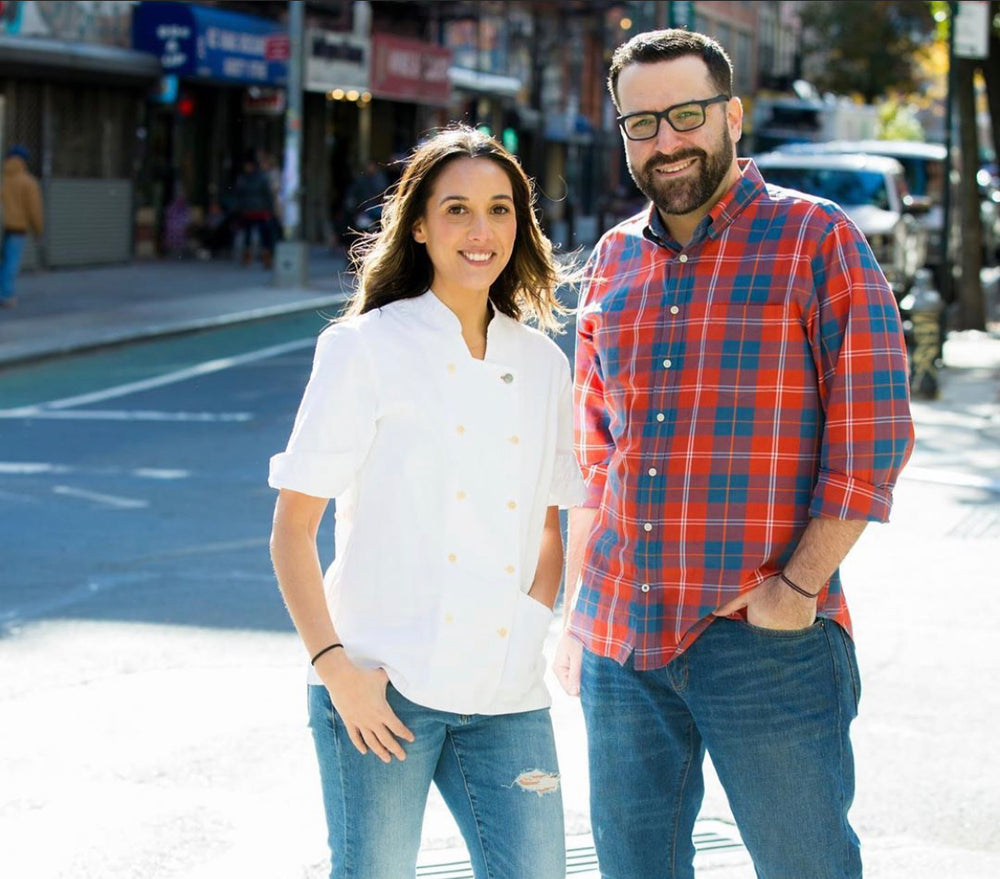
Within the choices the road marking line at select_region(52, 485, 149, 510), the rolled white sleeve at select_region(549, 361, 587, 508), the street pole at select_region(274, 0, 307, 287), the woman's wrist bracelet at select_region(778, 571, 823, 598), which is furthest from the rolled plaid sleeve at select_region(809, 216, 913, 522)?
the street pole at select_region(274, 0, 307, 287)

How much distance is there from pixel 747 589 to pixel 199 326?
53.4 feet

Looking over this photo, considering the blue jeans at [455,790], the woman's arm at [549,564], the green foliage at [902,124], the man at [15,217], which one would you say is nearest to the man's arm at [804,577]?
the woman's arm at [549,564]

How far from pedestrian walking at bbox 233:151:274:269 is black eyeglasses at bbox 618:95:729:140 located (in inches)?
973

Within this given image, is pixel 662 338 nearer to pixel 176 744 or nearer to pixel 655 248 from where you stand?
pixel 655 248

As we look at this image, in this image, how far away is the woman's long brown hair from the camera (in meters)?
3.10

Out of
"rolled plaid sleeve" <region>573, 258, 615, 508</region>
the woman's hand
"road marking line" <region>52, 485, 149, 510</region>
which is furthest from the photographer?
"road marking line" <region>52, 485, 149, 510</region>

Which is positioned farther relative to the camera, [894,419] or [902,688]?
[902,688]

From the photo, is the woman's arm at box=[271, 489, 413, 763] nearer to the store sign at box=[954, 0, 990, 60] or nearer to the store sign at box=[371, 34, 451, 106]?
the store sign at box=[954, 0, 990, 60]

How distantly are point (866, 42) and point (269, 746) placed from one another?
38.5 metres

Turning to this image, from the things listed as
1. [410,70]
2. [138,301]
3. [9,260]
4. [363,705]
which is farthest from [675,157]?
[410,70]

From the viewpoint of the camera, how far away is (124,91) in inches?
1052

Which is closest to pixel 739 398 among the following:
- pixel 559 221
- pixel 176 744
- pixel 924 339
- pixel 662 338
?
pixel 662 338

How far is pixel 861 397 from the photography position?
2.94 meters

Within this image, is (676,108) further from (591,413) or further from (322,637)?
(322,637)
